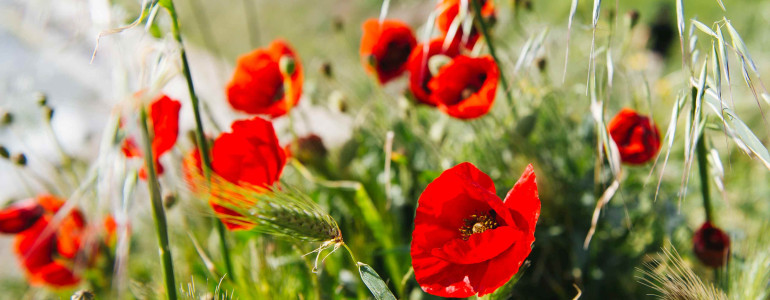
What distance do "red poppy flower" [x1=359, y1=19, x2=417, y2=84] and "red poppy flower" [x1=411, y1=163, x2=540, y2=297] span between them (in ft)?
1.21

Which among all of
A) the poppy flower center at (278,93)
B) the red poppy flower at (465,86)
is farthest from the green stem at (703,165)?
the poppy flower center at (278,93)

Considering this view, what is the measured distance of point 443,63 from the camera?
0.65m

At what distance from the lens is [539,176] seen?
782 millimetres

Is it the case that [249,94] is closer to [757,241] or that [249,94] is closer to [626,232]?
[626,232]

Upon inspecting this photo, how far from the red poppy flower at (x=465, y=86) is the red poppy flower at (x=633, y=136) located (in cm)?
14

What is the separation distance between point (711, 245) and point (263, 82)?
621 mm

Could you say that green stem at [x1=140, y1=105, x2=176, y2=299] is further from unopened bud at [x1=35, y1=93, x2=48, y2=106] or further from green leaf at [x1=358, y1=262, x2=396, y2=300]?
unopened bud at [x1=35, y1=93, x2=48, y2=106]

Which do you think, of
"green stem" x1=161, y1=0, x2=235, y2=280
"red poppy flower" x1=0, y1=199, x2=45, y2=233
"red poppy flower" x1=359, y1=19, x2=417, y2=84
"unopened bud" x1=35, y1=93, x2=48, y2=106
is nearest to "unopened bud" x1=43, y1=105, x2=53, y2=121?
"unopened bud" x1=35, y1=93, x2=48, y2=106

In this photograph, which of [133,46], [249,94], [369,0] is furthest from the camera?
[369,0]

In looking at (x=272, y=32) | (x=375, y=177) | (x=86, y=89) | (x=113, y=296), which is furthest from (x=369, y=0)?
(x=113, y=296)

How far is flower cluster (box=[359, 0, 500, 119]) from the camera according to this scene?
0.62 metres

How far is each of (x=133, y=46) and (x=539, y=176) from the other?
1.84 feet

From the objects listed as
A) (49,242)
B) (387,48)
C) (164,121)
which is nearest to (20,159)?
(49,242)

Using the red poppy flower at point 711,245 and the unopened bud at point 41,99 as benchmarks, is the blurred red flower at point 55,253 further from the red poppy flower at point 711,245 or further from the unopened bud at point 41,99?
the red poppy flower at point 711,245
